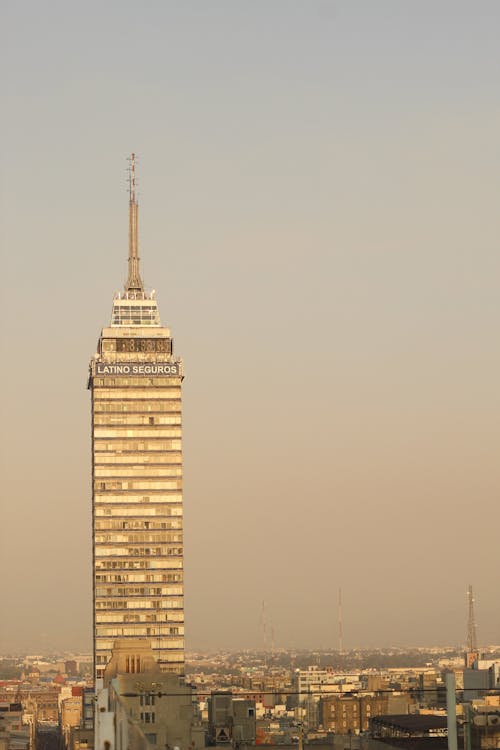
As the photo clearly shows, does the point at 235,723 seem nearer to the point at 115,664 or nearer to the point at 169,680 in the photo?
the point at 115,664

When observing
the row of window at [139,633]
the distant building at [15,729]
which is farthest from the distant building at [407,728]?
the row of window at [139,633]

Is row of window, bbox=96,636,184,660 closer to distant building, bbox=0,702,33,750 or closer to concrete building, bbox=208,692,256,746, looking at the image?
distant building, bbox=0,702,33,750

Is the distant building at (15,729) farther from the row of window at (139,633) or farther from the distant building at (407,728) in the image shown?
the distant building at (407,728)

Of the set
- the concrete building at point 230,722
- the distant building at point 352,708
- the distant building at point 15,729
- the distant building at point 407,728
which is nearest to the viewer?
the distant building at point 407,728

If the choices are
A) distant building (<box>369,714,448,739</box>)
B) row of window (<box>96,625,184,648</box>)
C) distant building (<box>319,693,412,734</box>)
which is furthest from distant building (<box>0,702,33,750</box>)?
distant building (<box>369,714,448,739</box>)

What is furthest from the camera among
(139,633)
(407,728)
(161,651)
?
(139,633)

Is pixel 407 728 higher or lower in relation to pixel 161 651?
lower

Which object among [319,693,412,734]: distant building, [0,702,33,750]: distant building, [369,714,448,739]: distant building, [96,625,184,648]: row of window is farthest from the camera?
[96,625,184,648]: row of window

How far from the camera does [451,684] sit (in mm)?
24312

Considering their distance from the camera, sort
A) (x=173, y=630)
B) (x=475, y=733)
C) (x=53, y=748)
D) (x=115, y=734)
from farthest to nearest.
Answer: (x=173, y=630) < (x=53, y=748) < (x=475, y=733) < (x=115, y=734)

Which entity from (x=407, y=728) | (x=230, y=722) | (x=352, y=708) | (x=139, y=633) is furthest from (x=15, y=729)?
(x=407, y=728)

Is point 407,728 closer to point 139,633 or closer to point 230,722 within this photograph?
point 230,722

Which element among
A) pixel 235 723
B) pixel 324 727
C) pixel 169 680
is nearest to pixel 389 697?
pixel 324 727

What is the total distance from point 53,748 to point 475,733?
5112 inches
